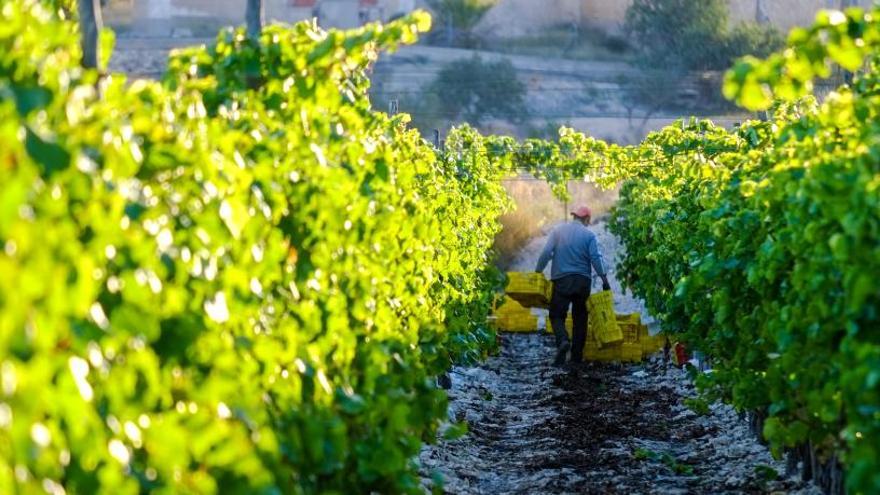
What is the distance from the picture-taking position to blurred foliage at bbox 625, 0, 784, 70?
68.9m

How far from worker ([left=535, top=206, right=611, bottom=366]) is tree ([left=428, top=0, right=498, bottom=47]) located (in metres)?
56.8

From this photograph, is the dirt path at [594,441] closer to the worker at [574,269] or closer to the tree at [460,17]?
the worker at [574,269]

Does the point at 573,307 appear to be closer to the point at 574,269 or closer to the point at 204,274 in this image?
the point at 574,269

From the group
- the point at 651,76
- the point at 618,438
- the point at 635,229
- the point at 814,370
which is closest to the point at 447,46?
the point at 651,76

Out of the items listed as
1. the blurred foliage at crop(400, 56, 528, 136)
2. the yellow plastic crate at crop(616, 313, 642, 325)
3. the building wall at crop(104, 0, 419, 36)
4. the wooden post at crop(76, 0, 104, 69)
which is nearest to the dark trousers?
the yellow plastic crate at crop(616, 313, 642, 325)

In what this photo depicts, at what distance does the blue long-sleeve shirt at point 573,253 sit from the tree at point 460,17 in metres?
56.9

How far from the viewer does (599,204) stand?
Result: 41.5 m

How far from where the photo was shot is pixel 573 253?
613 inches

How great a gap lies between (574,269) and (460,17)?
57.6m

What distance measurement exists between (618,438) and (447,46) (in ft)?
204

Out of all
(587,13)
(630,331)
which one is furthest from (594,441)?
(587,13)

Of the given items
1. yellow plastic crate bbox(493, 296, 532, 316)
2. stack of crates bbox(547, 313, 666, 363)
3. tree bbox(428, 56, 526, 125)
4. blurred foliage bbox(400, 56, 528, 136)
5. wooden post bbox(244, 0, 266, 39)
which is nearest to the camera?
wooden post bbox(244, 0, 266, 39)

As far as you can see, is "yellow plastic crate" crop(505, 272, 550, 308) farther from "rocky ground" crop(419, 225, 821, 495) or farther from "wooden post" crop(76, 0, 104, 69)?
"wooden post" crop(76, 0, 104, 69)

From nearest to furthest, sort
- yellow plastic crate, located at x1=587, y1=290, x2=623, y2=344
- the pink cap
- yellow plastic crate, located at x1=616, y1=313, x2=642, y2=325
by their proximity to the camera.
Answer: the pink cap
yellow plastic crate, located at x1=587, y1=290, x2=623, y2=344
yellow plastic crate, located at x1=616, y1=313, x2=642, y2=325
